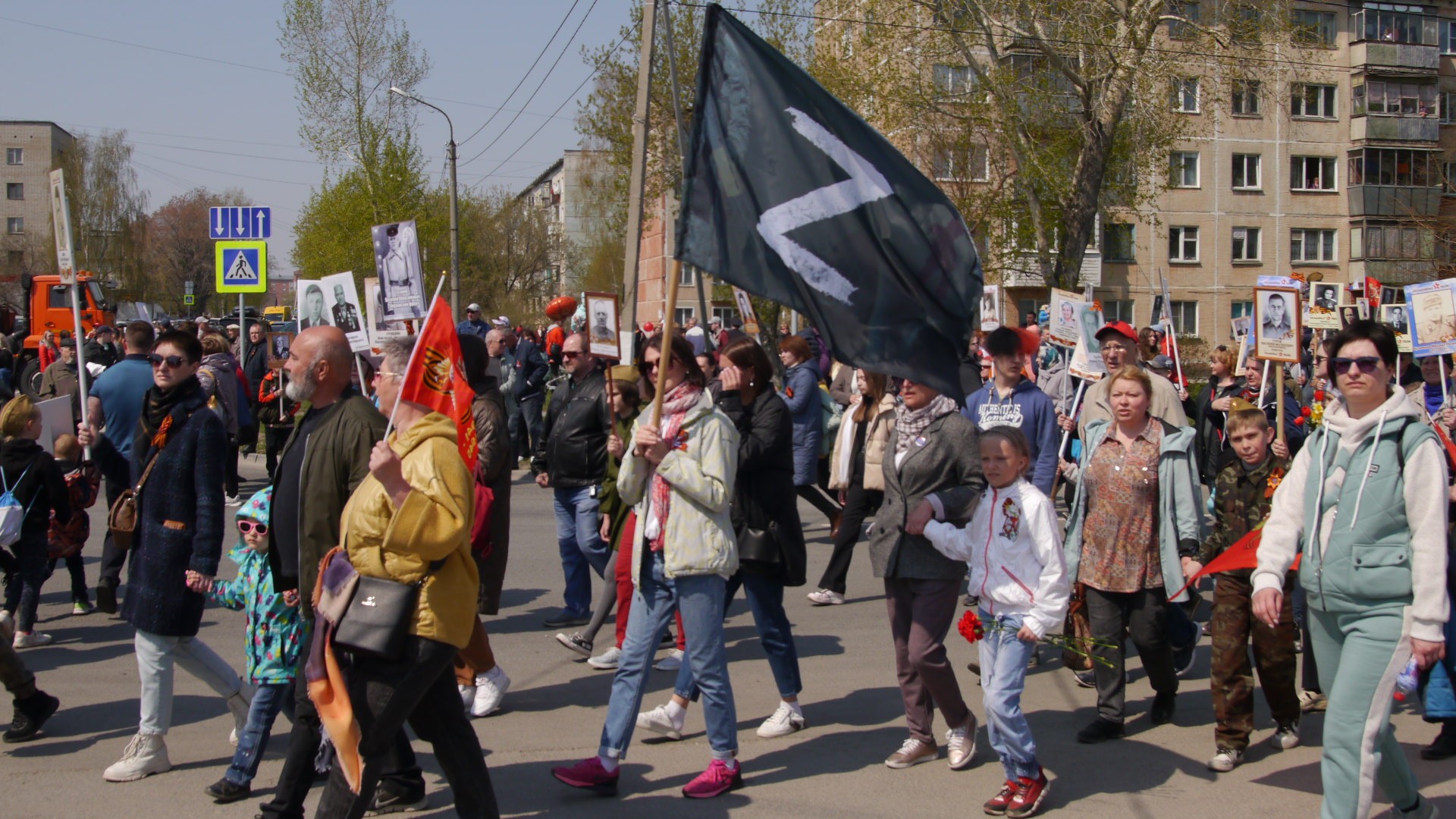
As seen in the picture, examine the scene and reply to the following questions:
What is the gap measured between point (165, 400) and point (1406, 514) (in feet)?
16.8

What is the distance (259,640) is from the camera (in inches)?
193

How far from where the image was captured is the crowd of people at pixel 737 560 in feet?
13.4

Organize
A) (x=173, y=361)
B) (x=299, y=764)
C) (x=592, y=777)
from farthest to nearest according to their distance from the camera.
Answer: (x=173, y=361) → (x=592, y=777) → (x=299, y=764)

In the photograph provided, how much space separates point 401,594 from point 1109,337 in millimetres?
5744

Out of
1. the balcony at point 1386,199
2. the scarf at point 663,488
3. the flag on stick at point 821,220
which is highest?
the balcony at point 1386,199

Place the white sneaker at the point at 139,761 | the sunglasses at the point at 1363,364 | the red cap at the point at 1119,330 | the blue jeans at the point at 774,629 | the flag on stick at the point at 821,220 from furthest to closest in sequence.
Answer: the red cap at the point at 1119,330 → the blue jeans at the point at 774,629 → the white sneaker at the point at 139,761 → the flag on stick at the point at 821,220 → the sunglasses at the point at 1363,364

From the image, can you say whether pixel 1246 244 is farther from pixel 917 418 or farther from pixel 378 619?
pixel 378 619

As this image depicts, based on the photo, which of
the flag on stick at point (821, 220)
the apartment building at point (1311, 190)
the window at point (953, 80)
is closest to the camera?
the flag on stick at point (821, 220)

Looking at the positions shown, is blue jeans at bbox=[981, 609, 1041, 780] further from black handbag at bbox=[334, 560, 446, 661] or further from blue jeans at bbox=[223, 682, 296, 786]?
blue jeans at bbox=[223, 682, 296, 786]

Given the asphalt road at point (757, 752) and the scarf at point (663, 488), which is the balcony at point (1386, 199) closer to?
the asphalt road at point (757, 752)

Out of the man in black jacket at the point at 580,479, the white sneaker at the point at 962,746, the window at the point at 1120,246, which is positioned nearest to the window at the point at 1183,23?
the man in black jacket at the point at 580,479

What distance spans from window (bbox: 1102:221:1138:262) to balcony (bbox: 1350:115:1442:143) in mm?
11262

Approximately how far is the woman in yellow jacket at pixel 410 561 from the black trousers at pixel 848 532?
4841mm

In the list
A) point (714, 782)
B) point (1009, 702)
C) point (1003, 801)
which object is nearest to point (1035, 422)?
point (1009, 702)
